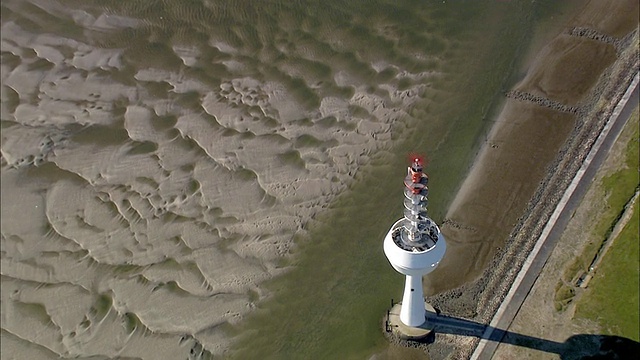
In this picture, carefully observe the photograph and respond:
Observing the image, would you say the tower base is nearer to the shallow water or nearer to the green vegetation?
→ the shallow water

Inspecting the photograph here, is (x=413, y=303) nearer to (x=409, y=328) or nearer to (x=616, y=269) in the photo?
(x=409, y=328)

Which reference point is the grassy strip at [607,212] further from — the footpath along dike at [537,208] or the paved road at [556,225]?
the footpath along dike at [537,208]

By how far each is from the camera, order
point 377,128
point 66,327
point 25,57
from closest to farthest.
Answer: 1. point 66,327
2. point 377,128
3. point 25,57

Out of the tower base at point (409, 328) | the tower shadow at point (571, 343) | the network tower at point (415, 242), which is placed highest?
the network tower at point (415, 242)

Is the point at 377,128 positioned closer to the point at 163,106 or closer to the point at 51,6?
the point at 163,106

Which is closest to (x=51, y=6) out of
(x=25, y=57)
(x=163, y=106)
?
(x=25, y=57)

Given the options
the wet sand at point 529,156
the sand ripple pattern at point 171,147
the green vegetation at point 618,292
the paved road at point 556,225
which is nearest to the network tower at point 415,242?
the paved road at point 556,225

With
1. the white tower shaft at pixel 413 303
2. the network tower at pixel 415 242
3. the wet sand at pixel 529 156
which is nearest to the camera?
→ the network tower at pixel 415 242
